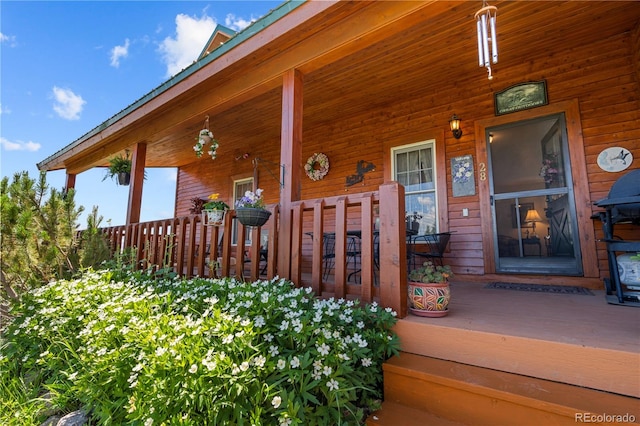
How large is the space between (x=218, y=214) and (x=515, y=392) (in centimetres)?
251

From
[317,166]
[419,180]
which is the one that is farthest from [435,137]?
[317,166]

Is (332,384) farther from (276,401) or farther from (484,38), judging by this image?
(484,38)

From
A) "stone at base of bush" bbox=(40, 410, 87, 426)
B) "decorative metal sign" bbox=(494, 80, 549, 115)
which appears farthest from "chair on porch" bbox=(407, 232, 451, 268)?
"stone at base of bush" bbox=(40, 410, 87, 426)

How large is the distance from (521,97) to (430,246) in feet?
6.97

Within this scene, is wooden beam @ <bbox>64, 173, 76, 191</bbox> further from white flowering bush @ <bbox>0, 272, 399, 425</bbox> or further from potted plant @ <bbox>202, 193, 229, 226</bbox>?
potted plant @ <bbox>202, 193, 229, 226</bbox>

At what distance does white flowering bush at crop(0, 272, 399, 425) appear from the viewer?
114cm

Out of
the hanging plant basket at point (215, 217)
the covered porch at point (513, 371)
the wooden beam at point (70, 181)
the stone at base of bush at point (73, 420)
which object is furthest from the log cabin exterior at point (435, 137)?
the wooden beam at point (70, 181)

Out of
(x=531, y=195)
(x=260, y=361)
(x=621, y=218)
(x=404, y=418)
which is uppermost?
(x=531, y=195)

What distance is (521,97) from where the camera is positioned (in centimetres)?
348

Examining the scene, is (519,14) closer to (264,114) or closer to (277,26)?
(277,26)

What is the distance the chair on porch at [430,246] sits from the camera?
11.1 ft

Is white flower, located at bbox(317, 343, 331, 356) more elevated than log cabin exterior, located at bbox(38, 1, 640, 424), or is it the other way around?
log cabin exterior, located at bbox(38, 1, 640, 424)

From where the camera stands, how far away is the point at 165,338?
1.42 metres

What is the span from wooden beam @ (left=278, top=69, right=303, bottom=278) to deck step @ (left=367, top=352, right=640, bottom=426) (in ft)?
4.37
